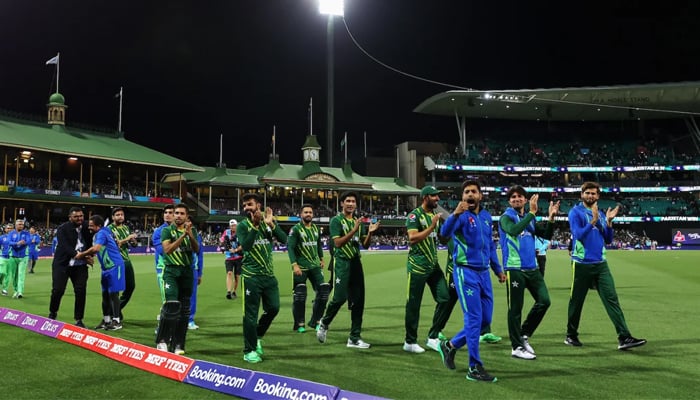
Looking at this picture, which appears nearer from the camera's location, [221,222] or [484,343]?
[484,343]

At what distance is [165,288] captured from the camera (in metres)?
7.53

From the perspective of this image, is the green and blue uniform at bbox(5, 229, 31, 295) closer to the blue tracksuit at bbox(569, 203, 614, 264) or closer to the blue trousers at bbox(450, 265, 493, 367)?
the blue trousers at bbox(450, 265, 493, 367)

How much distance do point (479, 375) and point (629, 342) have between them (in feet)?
10.5

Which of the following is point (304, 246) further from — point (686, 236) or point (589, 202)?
point (686, 236)

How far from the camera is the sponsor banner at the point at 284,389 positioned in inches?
192

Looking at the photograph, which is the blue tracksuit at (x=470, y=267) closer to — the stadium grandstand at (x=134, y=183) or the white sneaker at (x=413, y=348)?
the white sneaker at (x=413, y=348)

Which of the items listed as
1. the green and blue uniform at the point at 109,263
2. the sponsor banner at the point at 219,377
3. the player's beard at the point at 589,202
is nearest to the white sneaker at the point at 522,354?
the player's beard at the point at 589,202

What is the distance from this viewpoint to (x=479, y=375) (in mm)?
5926

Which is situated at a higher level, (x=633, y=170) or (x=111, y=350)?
(x=633, y=170)

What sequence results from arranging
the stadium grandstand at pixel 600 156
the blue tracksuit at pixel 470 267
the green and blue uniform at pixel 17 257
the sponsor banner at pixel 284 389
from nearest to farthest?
1. the sponsor banner at pixel 284 389
2. the blue tracksuit at pixel 470 267
3. the green and blue uniform at pixel 17 257
4. the stadium grandstand at pixel 600 156

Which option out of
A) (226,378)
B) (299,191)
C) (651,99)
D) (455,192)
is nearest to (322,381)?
(226,378)

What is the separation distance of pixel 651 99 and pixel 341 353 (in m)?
75.5

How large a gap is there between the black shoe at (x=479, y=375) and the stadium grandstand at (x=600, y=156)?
61.3 meters

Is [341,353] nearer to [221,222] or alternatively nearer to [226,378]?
[226,378]
